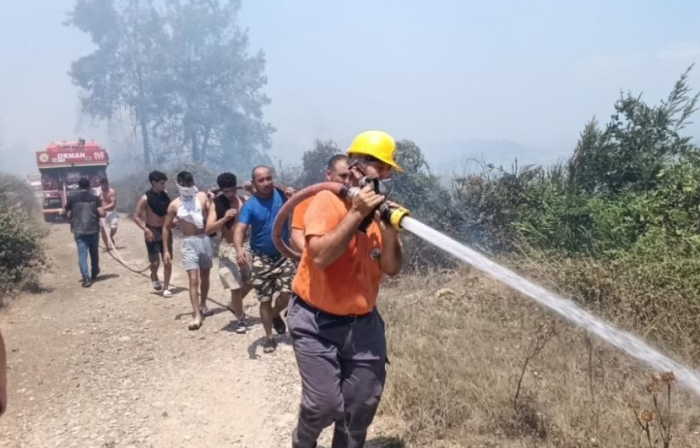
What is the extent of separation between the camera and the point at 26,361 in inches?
246

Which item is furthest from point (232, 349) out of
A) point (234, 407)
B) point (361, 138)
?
point (361, 138)

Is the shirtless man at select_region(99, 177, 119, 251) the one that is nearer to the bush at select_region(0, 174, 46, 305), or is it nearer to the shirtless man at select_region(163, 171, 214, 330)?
the bush at select_region(0, 174, 46, 305)

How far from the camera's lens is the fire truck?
2030 centimetres

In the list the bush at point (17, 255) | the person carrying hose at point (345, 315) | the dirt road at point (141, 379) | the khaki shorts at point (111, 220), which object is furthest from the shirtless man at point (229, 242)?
the khaki shorts at point (111, 220)

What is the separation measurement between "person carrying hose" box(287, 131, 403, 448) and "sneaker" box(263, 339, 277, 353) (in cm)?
269

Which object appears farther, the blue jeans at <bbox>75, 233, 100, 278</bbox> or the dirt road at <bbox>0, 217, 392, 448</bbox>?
the blue jeans at <bbox>75, 233, 100, 278</bbox>

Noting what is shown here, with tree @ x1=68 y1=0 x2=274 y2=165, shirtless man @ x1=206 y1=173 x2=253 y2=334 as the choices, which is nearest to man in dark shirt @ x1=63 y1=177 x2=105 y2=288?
shirtless man @ x1=206 y1=173 x2=253 y2=334

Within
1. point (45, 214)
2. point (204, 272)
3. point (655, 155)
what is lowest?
point (45, 214)

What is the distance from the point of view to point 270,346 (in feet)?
19.6

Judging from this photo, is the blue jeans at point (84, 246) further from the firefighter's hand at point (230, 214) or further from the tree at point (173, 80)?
the tree at point (173, 80)

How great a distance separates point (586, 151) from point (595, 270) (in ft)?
15.7

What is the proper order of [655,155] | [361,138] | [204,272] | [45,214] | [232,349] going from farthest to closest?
[45,214]
[655,155]
[204,272]
[232,349]
[361,138]

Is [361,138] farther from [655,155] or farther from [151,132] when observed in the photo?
[151,132]

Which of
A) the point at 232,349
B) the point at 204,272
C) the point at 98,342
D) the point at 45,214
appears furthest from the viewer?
the point at 45,214
